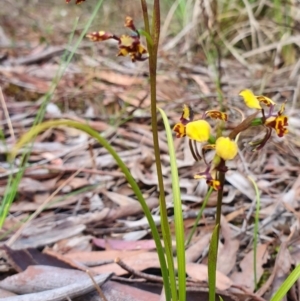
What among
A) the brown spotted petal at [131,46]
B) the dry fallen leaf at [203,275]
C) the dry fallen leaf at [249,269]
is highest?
the brown spotted petal at [131,46]

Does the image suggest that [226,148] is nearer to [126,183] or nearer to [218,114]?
[218,114]

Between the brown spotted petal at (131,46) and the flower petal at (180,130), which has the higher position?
the brown spotted petal at (131,46)

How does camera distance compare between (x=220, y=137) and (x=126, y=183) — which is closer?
(x=220, y=137)

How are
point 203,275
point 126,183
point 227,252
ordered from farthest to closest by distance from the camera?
point 126,183, point 227,252, point 203,275

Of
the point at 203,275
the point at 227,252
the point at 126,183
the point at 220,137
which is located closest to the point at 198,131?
the point at 220,137

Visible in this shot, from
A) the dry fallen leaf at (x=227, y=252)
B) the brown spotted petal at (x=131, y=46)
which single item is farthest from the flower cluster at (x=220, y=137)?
the dry fallen leaf at (x=227, y=252)

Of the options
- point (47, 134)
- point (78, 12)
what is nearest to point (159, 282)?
point (47, 134)

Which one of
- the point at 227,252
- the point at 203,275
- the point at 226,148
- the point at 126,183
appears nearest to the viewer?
the point at 226,148

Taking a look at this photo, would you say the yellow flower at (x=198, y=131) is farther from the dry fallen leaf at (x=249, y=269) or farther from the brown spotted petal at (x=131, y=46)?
the dry fallen leaf at (x=249, y=269)
